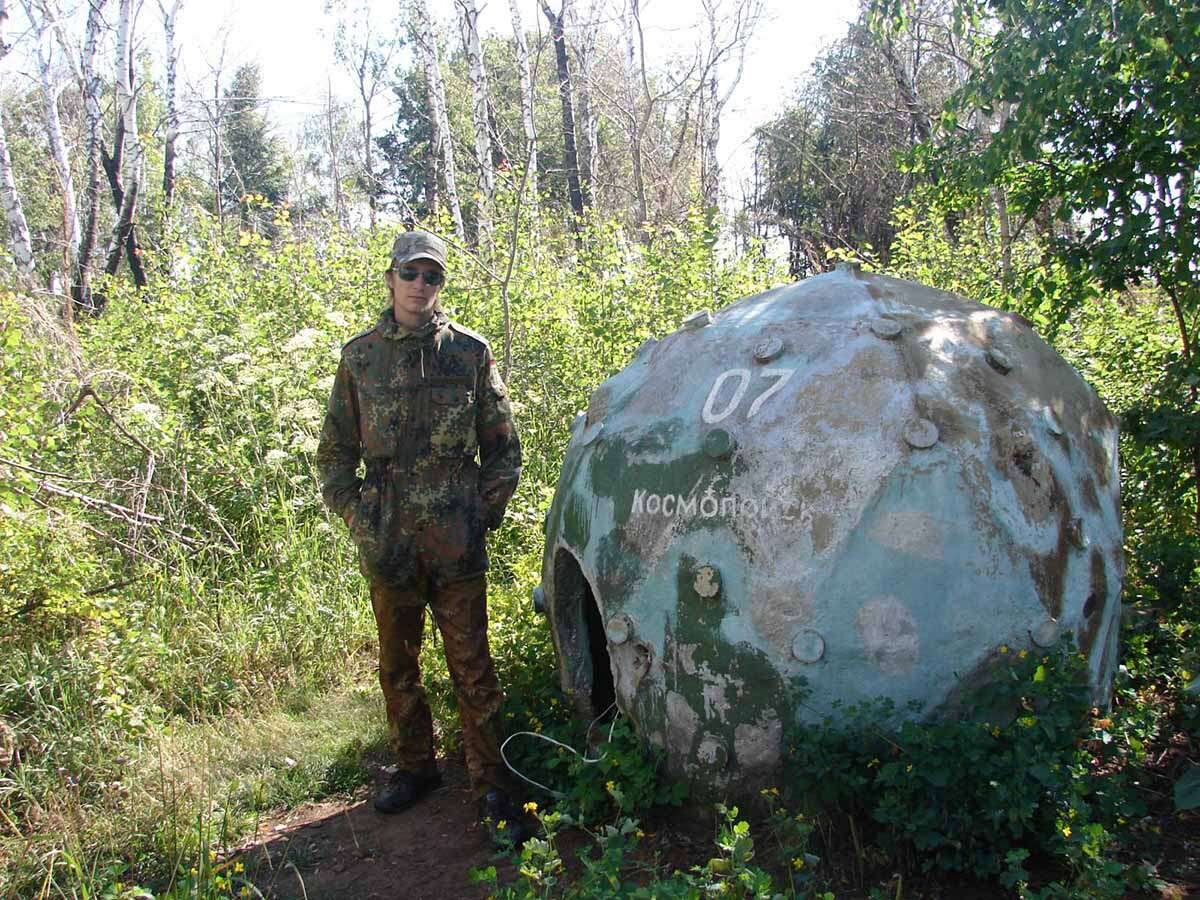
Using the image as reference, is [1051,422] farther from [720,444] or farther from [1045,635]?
[720,444]

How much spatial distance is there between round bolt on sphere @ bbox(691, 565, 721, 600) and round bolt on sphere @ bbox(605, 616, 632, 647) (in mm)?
315

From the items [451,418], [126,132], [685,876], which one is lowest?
[685,876]

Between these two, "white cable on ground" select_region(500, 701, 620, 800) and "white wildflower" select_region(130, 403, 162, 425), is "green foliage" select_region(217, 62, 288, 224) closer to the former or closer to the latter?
"white wildflower" select_region(130, 403, 162, 425)

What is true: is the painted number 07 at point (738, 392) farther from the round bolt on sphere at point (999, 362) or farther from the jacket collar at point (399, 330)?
the jacket collar at point (399, 330)

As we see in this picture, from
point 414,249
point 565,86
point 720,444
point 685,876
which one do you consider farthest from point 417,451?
point 565,86

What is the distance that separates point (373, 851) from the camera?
421 centimetres

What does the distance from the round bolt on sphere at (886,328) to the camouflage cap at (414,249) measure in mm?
1727

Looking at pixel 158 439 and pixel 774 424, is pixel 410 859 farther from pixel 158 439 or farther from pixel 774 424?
pixel 158 439

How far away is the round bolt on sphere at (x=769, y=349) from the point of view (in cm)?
383

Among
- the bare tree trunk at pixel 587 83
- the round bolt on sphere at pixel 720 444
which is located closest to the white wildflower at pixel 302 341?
the round bolt on sphere at pixel 720 444

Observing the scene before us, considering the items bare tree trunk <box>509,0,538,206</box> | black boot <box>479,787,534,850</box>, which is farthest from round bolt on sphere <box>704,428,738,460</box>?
bare tree trunk <box>509,0,538,206</box>

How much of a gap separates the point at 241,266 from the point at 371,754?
5797 mm

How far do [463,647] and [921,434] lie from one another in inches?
80.4

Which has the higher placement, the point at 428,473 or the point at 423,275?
the point at 423,275
